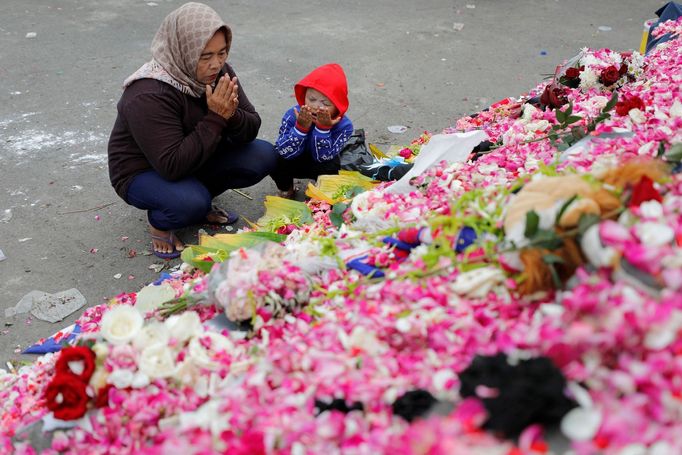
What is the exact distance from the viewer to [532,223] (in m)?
1.48

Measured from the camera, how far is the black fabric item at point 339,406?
1.32 m

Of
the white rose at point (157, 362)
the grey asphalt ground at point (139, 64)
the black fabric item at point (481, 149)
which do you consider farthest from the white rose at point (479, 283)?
the grey asphalt ground at point (139, 64)

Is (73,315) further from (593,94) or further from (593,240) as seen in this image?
(593,94)

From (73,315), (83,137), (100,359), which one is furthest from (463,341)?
(83,137)

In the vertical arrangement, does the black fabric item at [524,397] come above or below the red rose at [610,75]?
above

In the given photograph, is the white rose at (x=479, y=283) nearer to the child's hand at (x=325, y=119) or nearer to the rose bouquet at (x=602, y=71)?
the child's hand at (x=325, y=119)

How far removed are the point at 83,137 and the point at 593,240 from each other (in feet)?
13.1

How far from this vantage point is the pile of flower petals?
44.6 inches

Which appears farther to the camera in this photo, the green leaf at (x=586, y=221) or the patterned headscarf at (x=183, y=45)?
the patterned headscarf at (x=183, y=45)

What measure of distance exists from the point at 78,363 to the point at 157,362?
19 centimetres

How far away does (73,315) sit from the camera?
9.69ft

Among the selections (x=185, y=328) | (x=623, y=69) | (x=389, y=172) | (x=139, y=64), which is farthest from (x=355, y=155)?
(x=139, y=64)

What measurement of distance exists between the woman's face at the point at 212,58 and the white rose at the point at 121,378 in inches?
74.6

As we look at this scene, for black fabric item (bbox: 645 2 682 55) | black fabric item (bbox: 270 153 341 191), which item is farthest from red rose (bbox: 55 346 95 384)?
black fabric item (bbox: 645 2 682 55)
